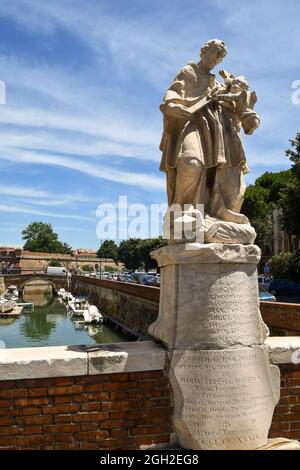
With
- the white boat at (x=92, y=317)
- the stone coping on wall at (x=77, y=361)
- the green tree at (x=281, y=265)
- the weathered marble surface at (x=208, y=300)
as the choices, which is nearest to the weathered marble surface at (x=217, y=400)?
the weathered marble surface at (x=208, y=300)

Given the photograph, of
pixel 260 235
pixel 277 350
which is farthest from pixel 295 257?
pixel 277 350

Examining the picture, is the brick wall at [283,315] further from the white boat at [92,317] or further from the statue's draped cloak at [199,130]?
the white boat at [92,317]

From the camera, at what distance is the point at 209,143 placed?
169 inches

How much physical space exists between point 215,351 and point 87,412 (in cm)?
114

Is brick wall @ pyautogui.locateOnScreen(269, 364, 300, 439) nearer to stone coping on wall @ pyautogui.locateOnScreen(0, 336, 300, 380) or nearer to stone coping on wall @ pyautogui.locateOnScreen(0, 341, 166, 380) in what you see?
stone coping on wall @ pyautogui.locateOnScreen(0, 336, 300, 380)

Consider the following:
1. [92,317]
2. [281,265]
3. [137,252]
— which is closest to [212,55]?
[281,265]

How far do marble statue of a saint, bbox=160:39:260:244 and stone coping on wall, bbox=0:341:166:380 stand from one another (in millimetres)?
1149

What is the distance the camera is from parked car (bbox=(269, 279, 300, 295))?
25.8 m

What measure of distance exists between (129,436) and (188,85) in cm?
314

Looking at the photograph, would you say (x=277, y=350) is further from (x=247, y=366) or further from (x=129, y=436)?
(x=129, y=436)

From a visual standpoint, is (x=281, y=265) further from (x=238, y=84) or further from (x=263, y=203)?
(x=238, y=84)

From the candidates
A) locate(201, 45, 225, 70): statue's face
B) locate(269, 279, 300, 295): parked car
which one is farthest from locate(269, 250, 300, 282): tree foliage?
locate(201, 45, 225, 70): statue's face

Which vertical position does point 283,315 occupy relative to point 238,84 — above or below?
below

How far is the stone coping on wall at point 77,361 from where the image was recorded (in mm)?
3605
